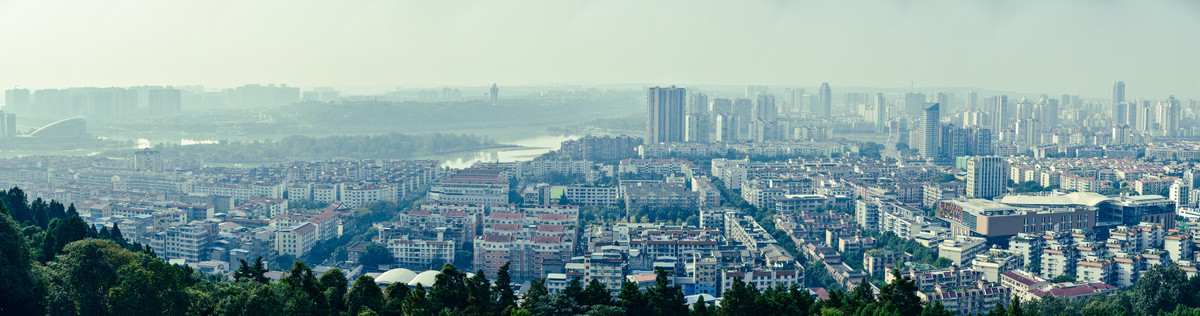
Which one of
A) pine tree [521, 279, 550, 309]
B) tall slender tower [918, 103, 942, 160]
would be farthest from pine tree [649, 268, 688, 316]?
tall slender tower [918, 103, 942, 160]

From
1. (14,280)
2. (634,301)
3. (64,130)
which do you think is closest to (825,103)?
(64,130)

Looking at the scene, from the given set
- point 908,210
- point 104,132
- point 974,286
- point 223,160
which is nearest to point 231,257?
point 974,286

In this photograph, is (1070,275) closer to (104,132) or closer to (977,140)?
(977,140)

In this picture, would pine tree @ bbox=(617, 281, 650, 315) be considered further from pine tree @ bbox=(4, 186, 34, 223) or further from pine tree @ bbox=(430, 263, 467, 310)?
pine tree @ bbox=(4, 186, 34, 223)

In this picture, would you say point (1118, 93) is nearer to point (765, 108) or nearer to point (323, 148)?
point (765, 108)

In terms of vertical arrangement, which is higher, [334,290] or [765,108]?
[765,108]
